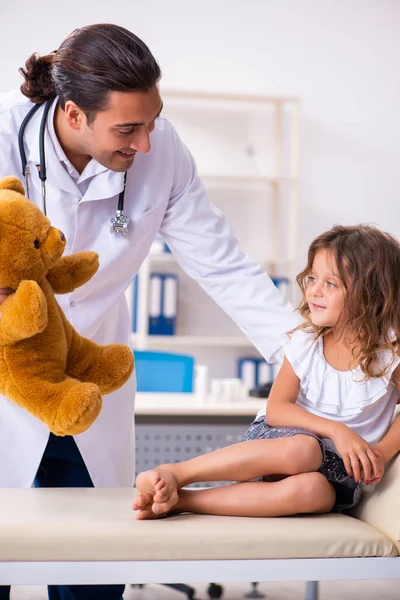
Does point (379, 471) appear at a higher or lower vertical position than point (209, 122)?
lower

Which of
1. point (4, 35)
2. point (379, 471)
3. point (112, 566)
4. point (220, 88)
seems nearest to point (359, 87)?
point (220, 88)

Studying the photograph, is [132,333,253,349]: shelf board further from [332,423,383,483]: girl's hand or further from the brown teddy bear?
the brown teddy bear

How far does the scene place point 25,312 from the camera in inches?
44.4

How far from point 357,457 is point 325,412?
179mm

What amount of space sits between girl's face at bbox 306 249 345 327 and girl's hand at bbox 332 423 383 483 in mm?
275

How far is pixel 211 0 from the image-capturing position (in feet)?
15.7

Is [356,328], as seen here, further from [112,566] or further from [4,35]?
[4,35]

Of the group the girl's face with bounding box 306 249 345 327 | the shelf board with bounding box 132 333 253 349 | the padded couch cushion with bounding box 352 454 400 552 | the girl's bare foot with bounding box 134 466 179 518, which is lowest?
the shelf board with bounding box 132 333 253 349

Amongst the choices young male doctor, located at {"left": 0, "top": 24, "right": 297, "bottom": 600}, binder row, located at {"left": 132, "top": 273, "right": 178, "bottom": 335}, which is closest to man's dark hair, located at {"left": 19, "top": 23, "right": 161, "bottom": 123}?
young male doctor, located at {"left": 0, "top": 24, "right": 297, "bottom": 600}

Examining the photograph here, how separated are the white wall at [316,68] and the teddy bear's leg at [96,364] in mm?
3697

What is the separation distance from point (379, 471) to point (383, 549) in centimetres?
16

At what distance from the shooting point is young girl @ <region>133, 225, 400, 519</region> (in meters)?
1.44

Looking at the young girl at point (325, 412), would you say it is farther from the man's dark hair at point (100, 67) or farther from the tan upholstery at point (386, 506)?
the man's dark hair at point (100, 67)

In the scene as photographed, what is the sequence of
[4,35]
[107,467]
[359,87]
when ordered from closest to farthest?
1. [107,467]
2. [4,35]
3. [359,87]
